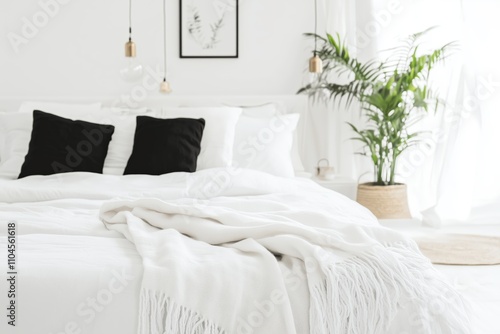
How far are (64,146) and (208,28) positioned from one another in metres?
1.65

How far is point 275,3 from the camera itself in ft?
15.9

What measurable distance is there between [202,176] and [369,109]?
5.79 feet

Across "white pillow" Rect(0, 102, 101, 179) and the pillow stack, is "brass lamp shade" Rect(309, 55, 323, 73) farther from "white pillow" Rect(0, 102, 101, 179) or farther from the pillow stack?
"white pillow" Rect(0, 102, 101, 179)

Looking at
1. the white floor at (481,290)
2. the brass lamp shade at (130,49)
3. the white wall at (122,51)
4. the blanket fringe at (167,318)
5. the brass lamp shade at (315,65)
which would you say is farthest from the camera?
the white wall at (122,51)

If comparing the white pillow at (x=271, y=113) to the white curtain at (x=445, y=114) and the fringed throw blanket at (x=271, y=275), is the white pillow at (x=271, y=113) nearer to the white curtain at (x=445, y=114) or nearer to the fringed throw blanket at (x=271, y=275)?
the white curtain at (x=445, y=114)

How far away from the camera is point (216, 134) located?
12.6ft

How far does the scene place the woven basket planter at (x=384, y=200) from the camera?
14.8 feet

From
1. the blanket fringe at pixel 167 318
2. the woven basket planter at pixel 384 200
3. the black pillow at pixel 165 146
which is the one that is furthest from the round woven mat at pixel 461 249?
the blanket fringe at pixel 167 318

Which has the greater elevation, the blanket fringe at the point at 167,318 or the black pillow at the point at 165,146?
the black pillow at the point at 165,146

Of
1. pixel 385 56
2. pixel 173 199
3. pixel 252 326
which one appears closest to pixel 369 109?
pixel 385 56

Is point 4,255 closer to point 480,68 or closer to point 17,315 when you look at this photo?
point 17,315

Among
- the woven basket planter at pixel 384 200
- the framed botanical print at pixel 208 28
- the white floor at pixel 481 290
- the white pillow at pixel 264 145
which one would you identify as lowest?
the white floor at pixel 481 290

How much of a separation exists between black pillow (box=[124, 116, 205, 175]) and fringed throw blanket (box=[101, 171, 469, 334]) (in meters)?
1.24

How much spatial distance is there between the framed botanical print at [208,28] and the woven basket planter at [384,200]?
134 cm
